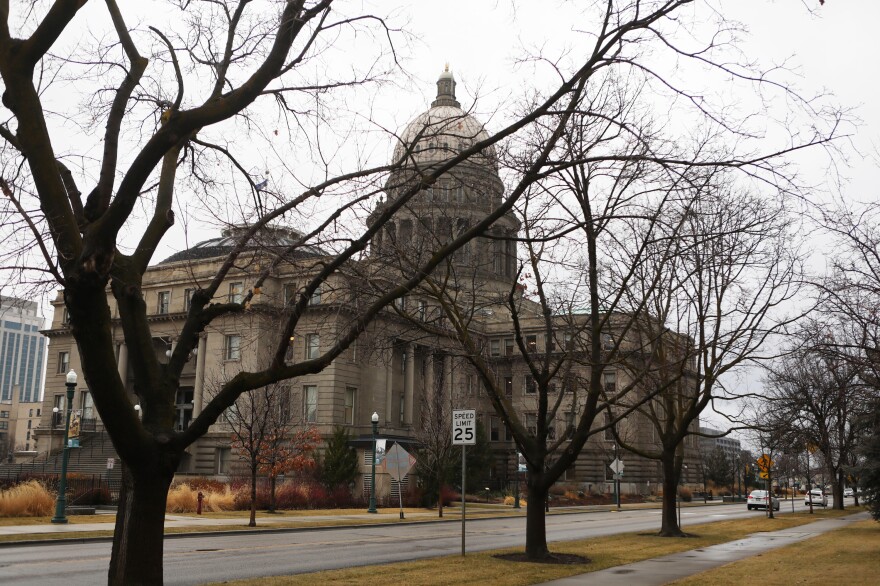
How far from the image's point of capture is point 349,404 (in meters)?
64.2

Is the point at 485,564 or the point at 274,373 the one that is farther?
the point at 485,564

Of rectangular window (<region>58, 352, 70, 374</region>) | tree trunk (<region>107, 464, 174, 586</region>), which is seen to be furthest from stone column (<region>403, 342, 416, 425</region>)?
tree trunk (<region>107, 464, 174, 586</region>)

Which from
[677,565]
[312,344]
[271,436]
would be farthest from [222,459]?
[677,565]

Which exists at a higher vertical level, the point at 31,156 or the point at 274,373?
the point at 31,156

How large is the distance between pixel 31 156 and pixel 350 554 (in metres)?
Answer: 15.3

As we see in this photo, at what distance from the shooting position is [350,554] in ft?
69.4

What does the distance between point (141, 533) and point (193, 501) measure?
31707 mm

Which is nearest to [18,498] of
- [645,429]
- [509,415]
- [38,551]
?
[38,551]

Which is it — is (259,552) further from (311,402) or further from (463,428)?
(311,402)

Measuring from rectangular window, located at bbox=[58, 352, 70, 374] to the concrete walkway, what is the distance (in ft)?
198

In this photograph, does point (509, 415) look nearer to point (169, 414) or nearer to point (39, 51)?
point (169, 414)

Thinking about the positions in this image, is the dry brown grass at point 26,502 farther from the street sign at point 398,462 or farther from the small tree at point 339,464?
the small tree at point 339,464

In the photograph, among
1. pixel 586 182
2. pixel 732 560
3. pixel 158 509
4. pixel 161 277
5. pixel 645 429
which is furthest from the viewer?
pixel 645 429

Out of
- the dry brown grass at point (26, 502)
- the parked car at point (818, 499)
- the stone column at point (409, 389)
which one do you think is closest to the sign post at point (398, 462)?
the dry brown grass at point (26, 502)
